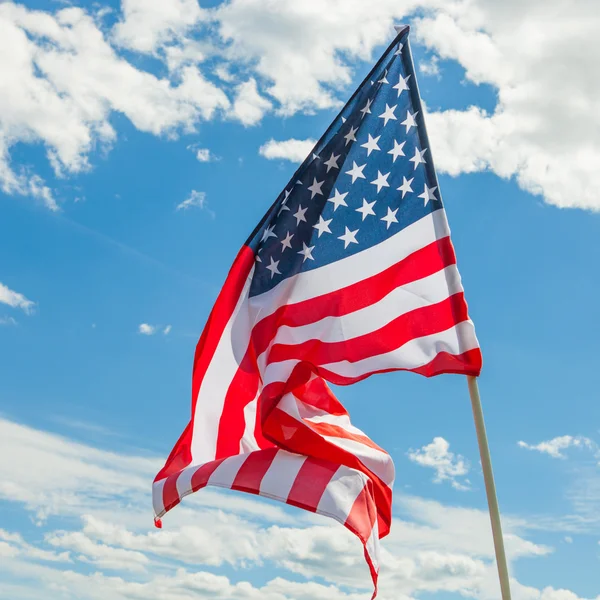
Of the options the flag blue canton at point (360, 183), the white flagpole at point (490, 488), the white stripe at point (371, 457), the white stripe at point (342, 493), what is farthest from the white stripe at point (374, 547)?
the flag blue canton at point (360, 183)

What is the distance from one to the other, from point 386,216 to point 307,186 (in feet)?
4.53

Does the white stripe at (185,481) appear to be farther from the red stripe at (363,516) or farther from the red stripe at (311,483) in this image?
the red stripe at (363,516)

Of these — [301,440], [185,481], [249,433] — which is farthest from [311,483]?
[185,481]

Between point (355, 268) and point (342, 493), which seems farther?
point (355, 268)

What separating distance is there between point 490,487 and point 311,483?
273 cm

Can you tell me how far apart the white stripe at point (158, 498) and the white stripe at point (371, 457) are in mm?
Result: 2613

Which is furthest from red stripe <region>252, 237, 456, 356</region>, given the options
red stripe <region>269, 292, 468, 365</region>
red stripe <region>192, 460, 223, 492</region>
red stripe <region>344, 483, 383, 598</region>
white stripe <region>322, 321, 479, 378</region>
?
red stripe <region>344, 483, 383, 598</region>

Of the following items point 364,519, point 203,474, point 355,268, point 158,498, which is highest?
point 355,268

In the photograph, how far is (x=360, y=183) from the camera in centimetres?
1247

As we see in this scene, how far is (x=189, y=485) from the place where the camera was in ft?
41.0

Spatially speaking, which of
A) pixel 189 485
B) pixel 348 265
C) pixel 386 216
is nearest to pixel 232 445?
pixel 189 485

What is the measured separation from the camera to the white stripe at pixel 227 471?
12.1 m

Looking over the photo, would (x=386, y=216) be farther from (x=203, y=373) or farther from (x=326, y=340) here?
(x=203, y=373)

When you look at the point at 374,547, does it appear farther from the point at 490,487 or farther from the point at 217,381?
the point at 217,381
